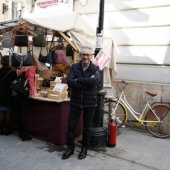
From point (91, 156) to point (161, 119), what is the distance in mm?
2287

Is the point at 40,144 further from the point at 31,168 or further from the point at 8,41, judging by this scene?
the point at 8,41

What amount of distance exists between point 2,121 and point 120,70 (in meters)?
3.54

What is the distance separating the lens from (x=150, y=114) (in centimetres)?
628

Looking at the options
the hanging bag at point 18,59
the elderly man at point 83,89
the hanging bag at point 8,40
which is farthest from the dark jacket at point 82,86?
the hanging bag at point 8,40

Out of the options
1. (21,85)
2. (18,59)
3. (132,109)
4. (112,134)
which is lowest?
(112,134)

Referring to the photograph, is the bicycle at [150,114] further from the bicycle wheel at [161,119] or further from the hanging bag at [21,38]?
the hanging bag at [21,38]

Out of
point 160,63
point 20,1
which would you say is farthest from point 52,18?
point 20,1

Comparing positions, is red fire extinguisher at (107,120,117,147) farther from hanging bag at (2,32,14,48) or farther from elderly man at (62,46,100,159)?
hanging bag at (2,32,14,48)

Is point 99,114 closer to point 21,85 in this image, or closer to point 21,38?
point 21,85

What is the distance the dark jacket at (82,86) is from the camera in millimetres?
4359

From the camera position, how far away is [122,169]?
14.1 ft

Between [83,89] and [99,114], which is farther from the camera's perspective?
[99,114]

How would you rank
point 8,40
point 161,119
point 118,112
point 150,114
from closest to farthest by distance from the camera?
point 161,119 < point 150,114 < point 8,40 < point 118,112

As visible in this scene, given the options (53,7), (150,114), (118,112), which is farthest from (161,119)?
(53,7)
